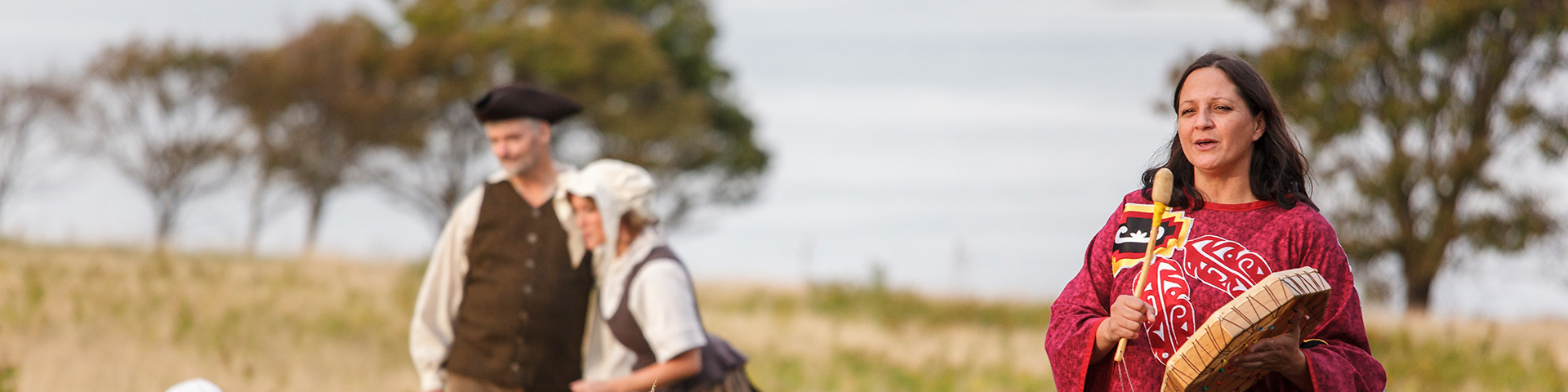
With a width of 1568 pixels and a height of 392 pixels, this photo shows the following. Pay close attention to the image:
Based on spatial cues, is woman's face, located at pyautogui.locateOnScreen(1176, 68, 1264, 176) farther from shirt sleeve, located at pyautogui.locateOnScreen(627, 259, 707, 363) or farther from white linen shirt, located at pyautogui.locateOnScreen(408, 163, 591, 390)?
white linen shirt, located at pyautogui.locateOnScreen(408, 163, 591, 390)

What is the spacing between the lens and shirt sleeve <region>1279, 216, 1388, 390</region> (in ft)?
7.38

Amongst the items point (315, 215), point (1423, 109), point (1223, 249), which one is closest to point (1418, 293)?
point (1423, 109)

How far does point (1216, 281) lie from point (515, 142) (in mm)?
2841

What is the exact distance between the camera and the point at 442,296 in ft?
14.8

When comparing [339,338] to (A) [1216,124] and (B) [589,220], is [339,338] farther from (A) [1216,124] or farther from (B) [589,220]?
(A) [1216,124]

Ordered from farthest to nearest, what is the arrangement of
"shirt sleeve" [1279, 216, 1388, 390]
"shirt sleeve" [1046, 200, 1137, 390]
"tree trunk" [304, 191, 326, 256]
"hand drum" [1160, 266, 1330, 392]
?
"tree trunk" [304, 191, 326, 256]
"shirt sleeve" [1046, 200, 1137, 390]
"shirt sleeve" [1279, 216, 1388, 390]
"hand drum" [1160, 266, 1330, 392]

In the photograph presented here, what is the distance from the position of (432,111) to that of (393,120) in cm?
84

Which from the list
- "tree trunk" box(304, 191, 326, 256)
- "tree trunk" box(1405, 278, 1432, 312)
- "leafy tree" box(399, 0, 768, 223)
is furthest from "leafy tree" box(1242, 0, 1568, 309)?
"tree trunk" box(304, 191, 326, 256)

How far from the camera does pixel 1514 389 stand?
8.51 m

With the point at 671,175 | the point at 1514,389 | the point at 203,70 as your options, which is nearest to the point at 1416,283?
the point at 1514,389

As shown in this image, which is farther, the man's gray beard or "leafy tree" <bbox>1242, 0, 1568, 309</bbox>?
"leafy tree" <bbox>1242, 0, 1568, 309</bbox>

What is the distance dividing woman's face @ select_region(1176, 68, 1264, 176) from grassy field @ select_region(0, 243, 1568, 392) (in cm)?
460

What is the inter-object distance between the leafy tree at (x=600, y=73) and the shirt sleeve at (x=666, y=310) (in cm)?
2064

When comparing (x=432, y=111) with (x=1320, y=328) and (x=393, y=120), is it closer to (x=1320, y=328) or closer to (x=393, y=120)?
(x=393, y=120)
